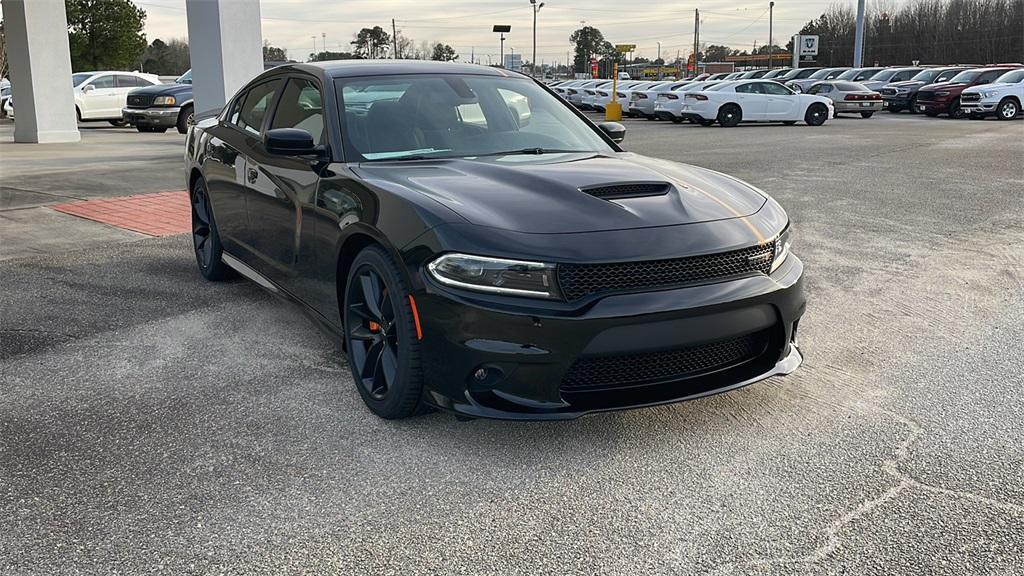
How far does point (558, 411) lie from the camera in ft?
10.8

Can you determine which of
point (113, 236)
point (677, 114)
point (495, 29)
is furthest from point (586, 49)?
point (113, 236)

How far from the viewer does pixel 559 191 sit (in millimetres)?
3688

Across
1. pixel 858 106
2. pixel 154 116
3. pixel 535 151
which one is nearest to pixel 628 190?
pixel 535 151

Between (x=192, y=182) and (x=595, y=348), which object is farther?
(x=192, y=182)

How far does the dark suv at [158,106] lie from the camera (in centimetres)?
2117

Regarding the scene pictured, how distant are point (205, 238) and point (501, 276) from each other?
3.79 meters

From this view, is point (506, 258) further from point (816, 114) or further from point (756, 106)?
point (816, 114)

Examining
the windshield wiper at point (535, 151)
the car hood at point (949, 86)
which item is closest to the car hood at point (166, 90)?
the windshield wiper at point (535, 151)

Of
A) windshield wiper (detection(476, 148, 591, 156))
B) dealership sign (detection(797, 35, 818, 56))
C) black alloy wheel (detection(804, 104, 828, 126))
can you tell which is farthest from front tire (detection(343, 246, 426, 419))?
dealership sign (detection(797, 35, 818, 56))

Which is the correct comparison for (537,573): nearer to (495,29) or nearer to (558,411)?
(558,411)

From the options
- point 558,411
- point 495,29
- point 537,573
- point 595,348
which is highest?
point 495,29

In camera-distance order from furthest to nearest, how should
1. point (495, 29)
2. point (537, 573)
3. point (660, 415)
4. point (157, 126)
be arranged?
point (495, 29), point (157, 126), point (660, 415), point (537, 573)

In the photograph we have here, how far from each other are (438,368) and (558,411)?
1.56 ft

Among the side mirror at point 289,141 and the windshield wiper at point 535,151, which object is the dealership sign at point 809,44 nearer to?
the windshield wiper at point 535,151
